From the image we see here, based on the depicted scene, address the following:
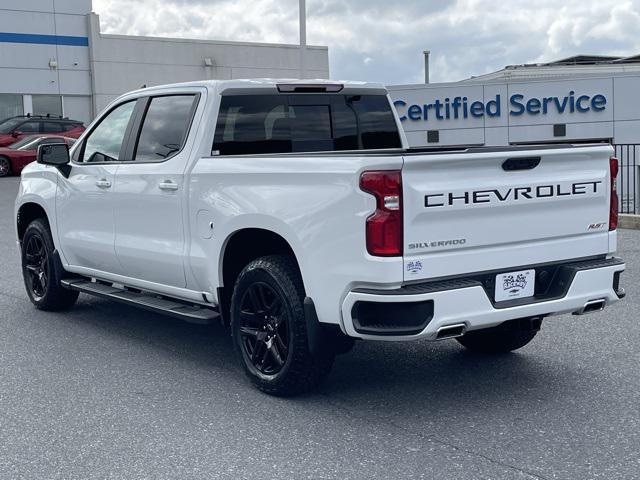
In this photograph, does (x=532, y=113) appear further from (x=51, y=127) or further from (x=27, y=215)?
(x=27, y=215)

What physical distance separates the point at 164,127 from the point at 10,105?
37865 mm

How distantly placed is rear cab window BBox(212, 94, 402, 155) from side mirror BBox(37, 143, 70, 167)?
1.93 metres

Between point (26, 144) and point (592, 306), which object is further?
point (26, 144)

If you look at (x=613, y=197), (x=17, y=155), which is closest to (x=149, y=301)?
(x=613, y=197)

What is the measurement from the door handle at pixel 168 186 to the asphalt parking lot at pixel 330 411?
123 centimetres

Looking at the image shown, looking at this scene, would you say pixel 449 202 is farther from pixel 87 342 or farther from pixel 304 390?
pixel 87 342

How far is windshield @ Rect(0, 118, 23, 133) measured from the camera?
102 feet

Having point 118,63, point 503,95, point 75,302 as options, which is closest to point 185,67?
point 118,63

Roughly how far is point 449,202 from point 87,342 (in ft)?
11.7

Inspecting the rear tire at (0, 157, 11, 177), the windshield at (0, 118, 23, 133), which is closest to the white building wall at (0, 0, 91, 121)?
the windshield at (0, 118, 23, 133)

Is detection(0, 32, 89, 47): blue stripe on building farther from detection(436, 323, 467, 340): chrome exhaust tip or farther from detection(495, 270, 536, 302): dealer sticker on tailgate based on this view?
detection(436, 323, 467, 340): chrome exhaust tip

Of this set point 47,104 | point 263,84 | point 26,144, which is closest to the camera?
point 263,84

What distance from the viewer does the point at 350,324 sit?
4.88 metres

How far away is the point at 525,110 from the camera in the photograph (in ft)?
114
